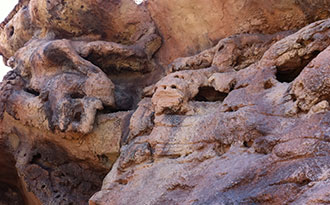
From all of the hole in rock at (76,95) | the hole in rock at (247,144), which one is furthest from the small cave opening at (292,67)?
the hole in rock at (76,95)

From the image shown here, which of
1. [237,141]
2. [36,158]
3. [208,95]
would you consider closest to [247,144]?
[237,141]

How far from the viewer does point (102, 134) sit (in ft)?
15.4

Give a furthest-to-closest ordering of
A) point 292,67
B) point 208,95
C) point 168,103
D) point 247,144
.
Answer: point 208,95 < point 168,103 < point 292,67 < point 247,144

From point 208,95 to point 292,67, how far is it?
3.42 ft

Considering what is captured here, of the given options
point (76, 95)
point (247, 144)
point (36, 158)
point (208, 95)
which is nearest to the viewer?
point (247, 144)

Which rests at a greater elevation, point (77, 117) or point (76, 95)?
point (76, 95)

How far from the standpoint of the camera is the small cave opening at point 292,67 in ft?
10.8

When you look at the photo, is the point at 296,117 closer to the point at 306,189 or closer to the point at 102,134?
the point at 306,189

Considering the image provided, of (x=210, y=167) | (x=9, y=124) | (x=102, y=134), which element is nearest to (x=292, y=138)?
(x=210, y=167)

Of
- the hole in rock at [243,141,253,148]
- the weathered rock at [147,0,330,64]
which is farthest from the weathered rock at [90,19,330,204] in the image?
the weathered rock at [147,0,330,64]

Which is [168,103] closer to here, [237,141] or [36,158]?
[237,141]

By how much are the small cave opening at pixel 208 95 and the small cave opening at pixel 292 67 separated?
744 millimetres

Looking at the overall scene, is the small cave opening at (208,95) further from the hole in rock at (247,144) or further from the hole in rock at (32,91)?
→ the hole in rock at (32,91)

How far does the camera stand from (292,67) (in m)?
3.45
